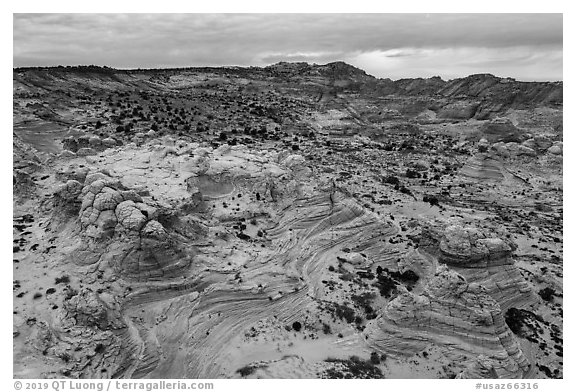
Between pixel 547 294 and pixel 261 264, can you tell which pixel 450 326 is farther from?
pixel 547 294

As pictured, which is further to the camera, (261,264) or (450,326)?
(261,264)

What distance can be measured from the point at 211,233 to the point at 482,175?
42167 mm

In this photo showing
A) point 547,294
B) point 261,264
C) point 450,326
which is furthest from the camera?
point 547,294

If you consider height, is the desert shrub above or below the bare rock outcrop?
below

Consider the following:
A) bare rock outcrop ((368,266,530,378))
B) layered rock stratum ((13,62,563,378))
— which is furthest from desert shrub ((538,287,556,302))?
bare rock outcrop ((368,266,530,378))

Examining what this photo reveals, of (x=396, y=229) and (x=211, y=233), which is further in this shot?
(x=396, y=229)

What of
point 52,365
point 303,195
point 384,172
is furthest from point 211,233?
point 384,172

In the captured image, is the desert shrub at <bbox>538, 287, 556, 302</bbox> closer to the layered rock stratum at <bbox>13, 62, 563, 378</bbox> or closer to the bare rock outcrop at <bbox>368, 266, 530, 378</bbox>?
the layered rock stratum at <bbox>13, 62, 563, 378</bbox>

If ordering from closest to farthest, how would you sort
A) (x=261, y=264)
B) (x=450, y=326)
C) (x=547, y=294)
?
(x=450, y=326) < (x=261, y=264) < (x=547, y=294)

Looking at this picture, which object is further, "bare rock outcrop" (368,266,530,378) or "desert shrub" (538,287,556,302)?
"desert shrub" (538,287,556,302)

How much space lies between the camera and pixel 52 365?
62.2 ft

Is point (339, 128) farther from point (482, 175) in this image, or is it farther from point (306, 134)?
point (482, 175)

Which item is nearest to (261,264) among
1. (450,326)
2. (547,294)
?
(450,326)

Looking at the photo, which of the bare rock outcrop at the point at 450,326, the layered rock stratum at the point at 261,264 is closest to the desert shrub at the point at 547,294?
the layered rock stratum at the point at 261,264
